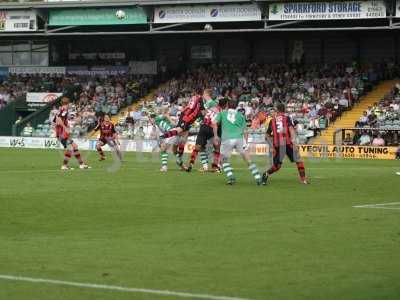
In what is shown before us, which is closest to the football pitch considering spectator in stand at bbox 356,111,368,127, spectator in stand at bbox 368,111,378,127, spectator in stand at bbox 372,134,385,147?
spectator in stand at bbox 372,134,385,147

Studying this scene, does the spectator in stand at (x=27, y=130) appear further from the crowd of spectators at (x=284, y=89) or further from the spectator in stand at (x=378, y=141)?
the spectator in stand at (x=378, y=141)

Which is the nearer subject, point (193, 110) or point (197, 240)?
point (197, 240)

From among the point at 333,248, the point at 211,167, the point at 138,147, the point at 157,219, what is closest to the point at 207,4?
the point at 138,147

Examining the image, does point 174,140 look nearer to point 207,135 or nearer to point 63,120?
point 207,135

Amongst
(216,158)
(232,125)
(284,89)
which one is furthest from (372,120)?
(232,125)

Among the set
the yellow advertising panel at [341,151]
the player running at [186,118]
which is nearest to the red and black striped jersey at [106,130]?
the player running at [186,118]

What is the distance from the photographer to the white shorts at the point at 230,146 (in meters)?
23.4

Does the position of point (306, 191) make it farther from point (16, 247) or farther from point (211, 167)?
point (16, 247)

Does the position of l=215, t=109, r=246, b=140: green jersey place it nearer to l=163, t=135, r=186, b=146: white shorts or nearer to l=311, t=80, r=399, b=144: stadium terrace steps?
l=163, t=135, r=186, b=146: white shorts

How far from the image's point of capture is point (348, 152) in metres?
45.6

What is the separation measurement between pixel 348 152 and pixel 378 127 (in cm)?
195

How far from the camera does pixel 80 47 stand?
65.1m

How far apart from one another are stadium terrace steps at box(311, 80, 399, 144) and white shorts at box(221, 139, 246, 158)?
2424cm

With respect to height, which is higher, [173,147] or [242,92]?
[242,92]
